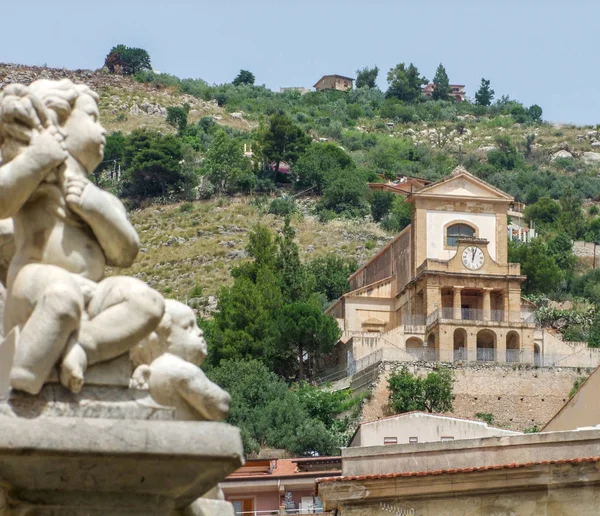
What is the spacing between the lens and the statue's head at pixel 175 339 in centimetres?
815

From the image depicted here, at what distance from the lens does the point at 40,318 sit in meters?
7.70

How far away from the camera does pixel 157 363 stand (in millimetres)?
8094

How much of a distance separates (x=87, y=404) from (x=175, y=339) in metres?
0.76

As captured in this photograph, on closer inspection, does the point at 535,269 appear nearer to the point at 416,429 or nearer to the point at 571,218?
the point at 571,218

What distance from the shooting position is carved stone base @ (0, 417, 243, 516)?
295 inches

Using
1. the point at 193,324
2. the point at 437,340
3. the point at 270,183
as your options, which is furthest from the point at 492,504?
the point at 270,183

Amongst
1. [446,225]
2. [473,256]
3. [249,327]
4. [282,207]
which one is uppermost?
[282,207]

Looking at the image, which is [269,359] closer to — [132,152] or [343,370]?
[343,370]

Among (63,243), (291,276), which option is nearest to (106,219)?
(63,243)

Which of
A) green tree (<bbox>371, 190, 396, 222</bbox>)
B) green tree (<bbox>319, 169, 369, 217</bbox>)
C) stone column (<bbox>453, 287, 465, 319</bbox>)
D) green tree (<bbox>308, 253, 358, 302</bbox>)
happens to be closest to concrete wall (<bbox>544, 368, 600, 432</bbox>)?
stone column (<bbox>453, 287, 465, 319</bbox>)

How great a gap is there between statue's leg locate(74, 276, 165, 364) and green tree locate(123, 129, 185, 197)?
164 meters

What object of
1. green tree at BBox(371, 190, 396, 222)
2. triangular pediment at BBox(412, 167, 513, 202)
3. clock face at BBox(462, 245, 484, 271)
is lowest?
clock face at BBox(462, 245, 484, 271)

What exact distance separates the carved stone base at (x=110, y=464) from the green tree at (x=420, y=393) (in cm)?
8699

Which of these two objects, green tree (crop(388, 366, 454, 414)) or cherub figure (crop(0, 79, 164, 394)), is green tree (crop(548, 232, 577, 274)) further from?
cherub figure (crop(0, 79, 164, 394))
